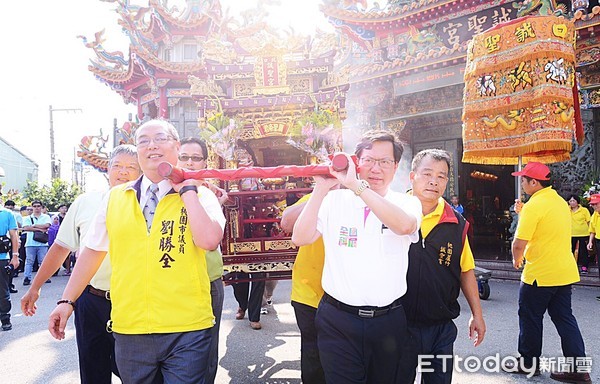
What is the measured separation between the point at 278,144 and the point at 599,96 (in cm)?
699

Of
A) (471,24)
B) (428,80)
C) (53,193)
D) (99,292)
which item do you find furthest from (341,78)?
(53,193)

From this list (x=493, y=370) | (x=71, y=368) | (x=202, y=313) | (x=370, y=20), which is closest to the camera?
(x=202, y=313)

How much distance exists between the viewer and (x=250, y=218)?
4.76 metres

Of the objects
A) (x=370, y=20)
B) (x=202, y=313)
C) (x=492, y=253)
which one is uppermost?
(x=370, y=20)

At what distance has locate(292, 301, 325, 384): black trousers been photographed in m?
2.63

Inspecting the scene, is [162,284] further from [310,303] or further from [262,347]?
[262,347]

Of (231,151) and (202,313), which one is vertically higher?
(231,151)

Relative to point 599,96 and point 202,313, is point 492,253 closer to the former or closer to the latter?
point 599,96

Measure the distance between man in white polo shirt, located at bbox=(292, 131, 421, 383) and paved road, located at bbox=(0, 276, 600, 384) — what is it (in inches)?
73.8

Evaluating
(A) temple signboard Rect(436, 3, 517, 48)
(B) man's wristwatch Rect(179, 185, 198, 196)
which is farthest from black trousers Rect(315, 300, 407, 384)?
(A) temple signboard Rect(436, 3, 517, 48)

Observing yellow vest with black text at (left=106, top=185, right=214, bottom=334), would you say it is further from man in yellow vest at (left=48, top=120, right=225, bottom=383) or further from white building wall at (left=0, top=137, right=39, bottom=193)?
white building wall at (left=0, top=137, right=39, bottom=193)

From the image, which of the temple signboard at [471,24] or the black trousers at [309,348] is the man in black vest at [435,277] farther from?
the temple signboard at [471,24]

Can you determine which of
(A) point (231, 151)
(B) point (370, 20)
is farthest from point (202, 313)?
(B) point (370, 20)

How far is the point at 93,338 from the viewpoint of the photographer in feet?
8.66
